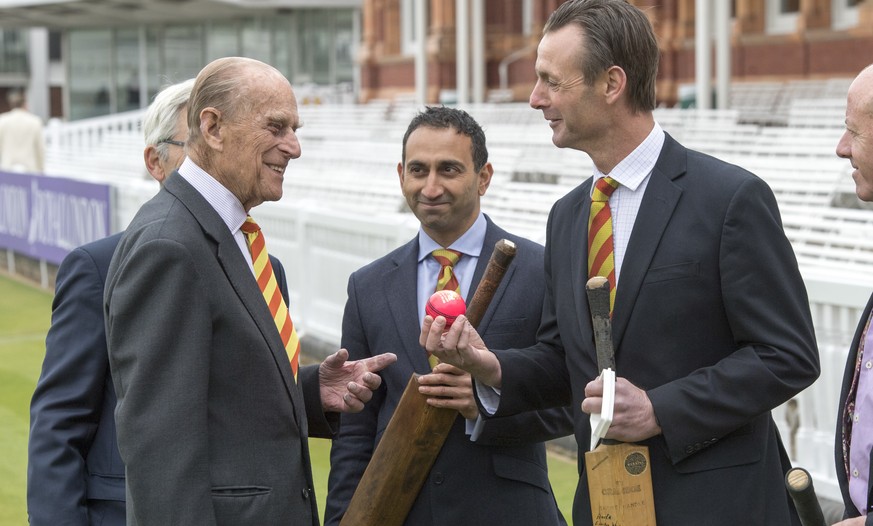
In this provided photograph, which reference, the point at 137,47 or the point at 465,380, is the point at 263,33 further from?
the point at 465,380

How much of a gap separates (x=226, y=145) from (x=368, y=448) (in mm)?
1211

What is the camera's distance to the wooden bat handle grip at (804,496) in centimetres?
252

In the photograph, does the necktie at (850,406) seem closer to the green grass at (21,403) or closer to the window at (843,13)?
the green grass at (21,403)

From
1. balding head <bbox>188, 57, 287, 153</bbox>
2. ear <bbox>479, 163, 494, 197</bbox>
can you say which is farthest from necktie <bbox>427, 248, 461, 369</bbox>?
balding head <bbox>188, 57, 287, 153</bbox>

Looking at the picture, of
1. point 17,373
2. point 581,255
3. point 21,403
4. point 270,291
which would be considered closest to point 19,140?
point 17,373

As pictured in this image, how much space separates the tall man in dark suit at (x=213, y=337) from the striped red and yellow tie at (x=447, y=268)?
2.74ft

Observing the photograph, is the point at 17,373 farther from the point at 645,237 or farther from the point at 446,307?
the point at 645,237

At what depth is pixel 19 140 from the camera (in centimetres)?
1905

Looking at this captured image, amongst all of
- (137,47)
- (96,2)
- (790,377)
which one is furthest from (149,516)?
(137,47)

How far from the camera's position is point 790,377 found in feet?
9.22

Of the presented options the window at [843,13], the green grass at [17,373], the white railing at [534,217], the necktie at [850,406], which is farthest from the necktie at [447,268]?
the window at [843,13]

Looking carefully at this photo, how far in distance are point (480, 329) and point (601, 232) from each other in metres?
0.75

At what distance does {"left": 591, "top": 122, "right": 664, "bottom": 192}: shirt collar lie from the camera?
3.02 m

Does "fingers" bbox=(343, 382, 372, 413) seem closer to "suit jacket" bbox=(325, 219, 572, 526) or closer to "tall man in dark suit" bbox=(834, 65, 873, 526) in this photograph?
"suit jacket" bbox=(325, 219, 572, 526)
